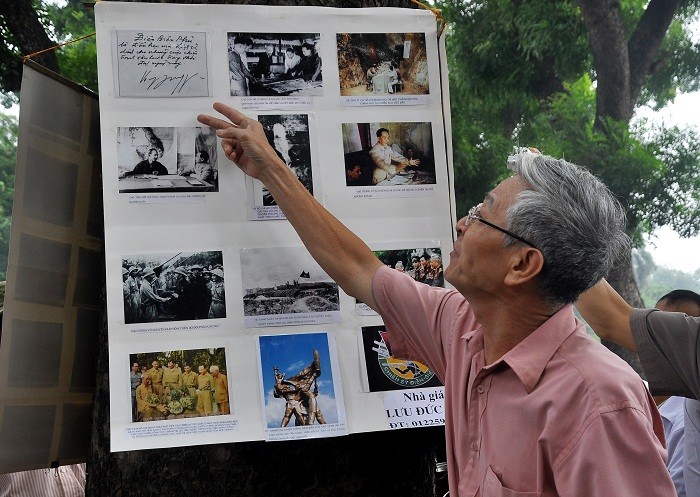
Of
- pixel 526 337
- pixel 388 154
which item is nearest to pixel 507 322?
pixel 526 337

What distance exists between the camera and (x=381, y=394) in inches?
64.1

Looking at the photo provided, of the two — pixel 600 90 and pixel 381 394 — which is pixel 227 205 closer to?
pixel 381 394

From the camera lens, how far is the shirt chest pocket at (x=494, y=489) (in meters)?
1.18

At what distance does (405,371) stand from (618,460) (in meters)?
0.63

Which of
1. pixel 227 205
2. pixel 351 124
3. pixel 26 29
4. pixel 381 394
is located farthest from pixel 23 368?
pixel 26 29

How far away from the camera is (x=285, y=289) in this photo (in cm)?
160

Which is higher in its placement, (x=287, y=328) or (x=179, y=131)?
(x=179, y=131)

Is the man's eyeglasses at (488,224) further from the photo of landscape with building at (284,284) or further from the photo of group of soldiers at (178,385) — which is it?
the photo of group of soldiers at (178,385)

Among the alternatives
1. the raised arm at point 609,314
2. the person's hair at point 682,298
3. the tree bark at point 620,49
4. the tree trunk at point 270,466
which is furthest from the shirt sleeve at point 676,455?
the tree bark at point 620,49

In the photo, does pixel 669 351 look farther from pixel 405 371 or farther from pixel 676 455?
pixel 676 455

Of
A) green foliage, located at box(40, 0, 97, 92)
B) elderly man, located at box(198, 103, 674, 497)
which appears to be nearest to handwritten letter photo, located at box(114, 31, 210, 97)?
elderly man, located at box(198, 103, 674, 497)

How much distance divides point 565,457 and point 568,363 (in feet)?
0.47

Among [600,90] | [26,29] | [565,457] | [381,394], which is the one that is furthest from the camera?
[600,90]

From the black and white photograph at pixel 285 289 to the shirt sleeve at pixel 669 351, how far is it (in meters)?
0.69
